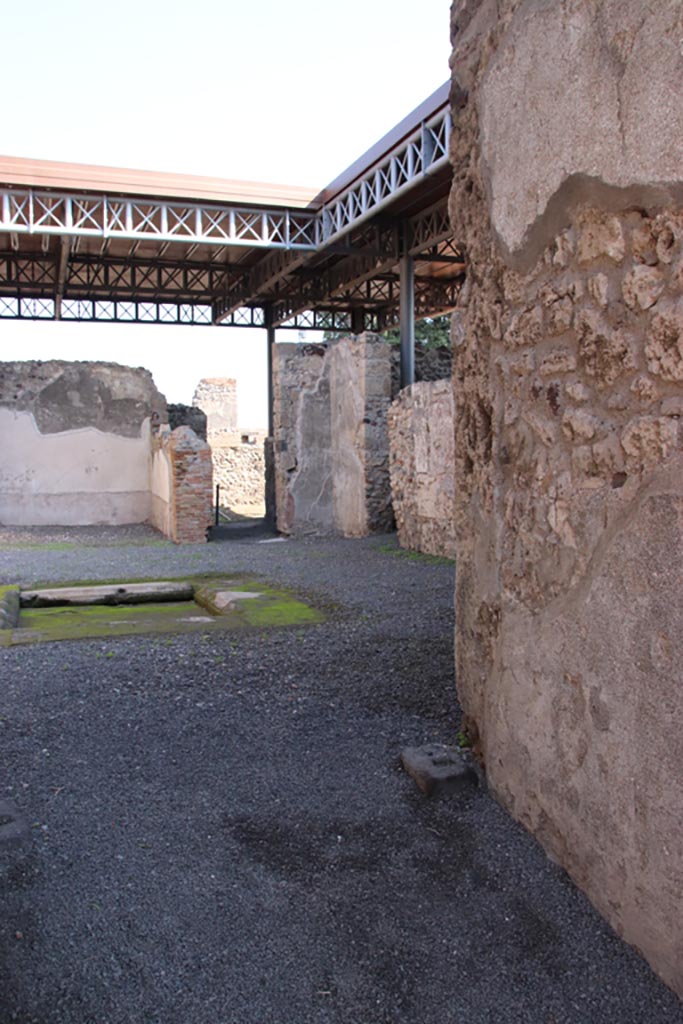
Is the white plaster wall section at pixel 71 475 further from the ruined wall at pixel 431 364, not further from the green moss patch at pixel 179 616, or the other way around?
the green moss patch at pixel 179 616

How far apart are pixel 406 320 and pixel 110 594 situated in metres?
8.17

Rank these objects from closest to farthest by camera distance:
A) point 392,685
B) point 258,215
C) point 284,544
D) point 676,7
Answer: point 676,7 → point 392,685 → point 284,544 → point 258,215

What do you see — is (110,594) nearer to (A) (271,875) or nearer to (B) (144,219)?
(A) (271,875)

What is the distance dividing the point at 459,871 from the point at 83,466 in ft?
40.2

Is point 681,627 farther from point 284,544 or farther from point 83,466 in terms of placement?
point 83,466

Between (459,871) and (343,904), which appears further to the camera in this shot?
(459,871)

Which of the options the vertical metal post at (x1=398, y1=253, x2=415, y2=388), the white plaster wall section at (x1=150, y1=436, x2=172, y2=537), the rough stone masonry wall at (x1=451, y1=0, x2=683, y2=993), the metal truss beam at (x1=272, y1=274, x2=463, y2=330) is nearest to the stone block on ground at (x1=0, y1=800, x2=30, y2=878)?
the rough stone masonry wall at (x1=451, y1=0, x2=683, y2=993)

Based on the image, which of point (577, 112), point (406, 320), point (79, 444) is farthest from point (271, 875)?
point (79, 444)

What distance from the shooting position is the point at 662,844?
1.71 m

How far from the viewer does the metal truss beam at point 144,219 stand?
12.3 metres

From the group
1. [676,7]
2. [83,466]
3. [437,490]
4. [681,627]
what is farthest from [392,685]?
[83,466]

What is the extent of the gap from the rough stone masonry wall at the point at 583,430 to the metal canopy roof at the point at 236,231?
841cm

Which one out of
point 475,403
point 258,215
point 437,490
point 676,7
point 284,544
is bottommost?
point 284,544

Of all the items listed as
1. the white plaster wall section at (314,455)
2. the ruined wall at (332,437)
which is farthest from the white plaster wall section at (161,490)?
the white plaster wall section at (314,455)
